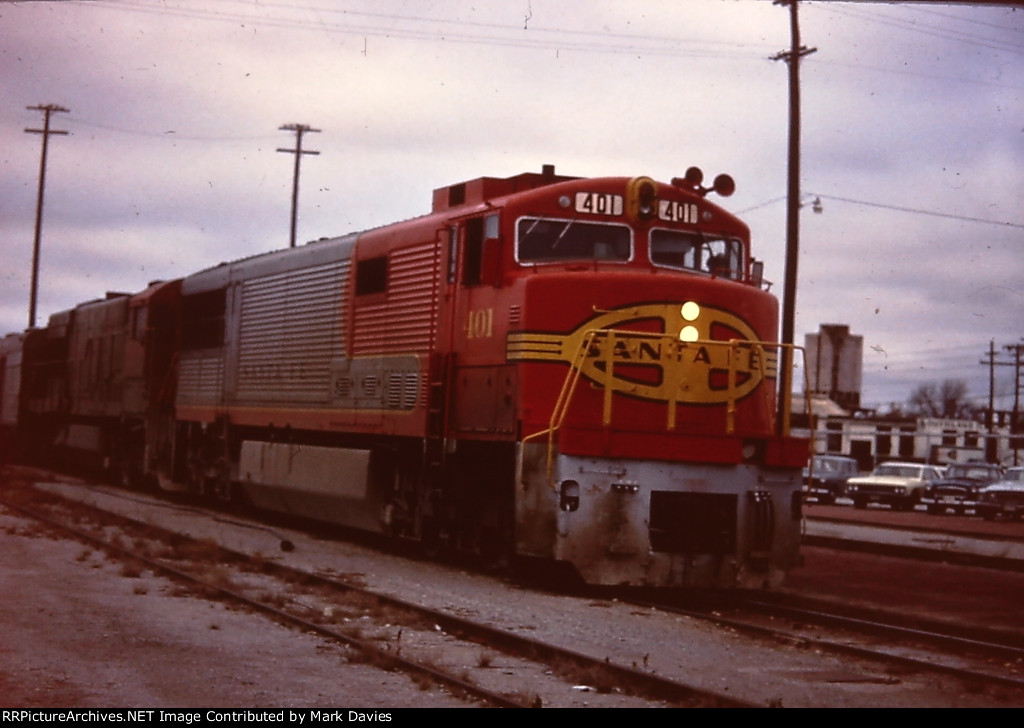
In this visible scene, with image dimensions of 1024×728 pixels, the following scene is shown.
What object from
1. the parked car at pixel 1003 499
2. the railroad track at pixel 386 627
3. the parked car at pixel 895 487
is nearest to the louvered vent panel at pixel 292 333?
the railroad track at pixel 386 627

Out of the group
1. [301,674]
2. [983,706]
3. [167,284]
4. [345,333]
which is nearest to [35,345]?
[167,284]

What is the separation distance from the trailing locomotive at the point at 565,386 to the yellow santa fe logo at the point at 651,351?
0.07 ft

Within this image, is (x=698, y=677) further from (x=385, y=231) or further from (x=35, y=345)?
(x=35, y=345)

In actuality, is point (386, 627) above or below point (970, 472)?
below

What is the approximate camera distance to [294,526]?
70.7 feet

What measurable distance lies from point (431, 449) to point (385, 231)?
10.4ft

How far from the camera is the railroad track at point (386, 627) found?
8805mm

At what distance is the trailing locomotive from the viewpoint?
44.0ft

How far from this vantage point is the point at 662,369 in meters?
13.7

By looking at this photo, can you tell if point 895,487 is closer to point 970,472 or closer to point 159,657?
point 970,472

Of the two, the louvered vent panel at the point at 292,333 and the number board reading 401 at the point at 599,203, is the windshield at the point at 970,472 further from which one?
the number board reading 401 at the point at 599,203

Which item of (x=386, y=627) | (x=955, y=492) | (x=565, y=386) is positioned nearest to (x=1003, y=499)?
(x=955, y=492)

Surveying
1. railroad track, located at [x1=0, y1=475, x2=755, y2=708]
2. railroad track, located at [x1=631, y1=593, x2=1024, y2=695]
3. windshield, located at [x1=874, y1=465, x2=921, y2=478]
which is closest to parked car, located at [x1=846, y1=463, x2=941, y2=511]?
windshield, located at [x1=874, y1=465, x2=921, y2=478]

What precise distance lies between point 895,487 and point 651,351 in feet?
92.4
